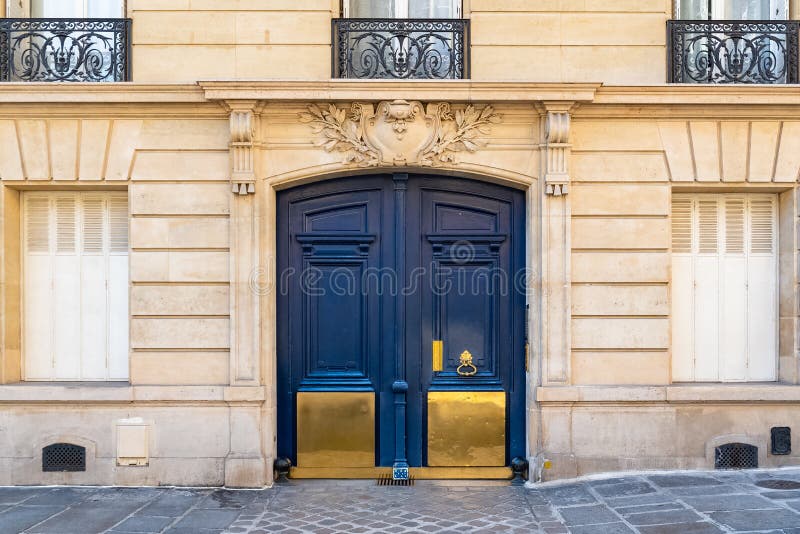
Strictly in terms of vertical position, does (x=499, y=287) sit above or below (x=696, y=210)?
below

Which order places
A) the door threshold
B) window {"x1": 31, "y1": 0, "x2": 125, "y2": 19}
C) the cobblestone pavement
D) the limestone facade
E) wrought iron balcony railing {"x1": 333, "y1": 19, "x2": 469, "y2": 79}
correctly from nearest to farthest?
the cobblestone pavement
the limestone facade
wrought iron balcony railing {"x1": 333, "y1": 19, "x2": 469, "y2": 79}
the door threshold
window {"x1": 31, "y1": 0, "x2": 125, "y2": 19}

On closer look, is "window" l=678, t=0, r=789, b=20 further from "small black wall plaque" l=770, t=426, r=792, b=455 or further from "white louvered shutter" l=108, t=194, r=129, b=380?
"white louvered shutter" l=108, t=194, r=129, b=380

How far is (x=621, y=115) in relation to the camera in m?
8.12

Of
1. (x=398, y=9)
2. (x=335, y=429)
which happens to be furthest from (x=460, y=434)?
(x=398, y=9)

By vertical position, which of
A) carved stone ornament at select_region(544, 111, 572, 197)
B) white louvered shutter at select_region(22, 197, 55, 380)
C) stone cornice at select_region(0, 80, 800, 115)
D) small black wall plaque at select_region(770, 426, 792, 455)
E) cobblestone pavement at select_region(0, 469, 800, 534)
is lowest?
cobblestone pavement at select_region(0, 469, 800, 534)

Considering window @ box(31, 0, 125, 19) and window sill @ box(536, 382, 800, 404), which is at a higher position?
window @ box(31, 0, 125, 19)

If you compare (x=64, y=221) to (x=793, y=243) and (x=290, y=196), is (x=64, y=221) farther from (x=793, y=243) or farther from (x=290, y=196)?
(x=793, y=243)

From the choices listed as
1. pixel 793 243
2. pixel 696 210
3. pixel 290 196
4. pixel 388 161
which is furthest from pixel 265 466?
pixel 793 243

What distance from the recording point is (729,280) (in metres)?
8.50

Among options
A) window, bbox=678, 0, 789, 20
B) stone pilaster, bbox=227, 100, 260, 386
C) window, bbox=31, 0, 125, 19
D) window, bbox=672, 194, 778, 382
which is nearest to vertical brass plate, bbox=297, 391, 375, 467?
stone pilaster, bbox=227, 100, 260, 386

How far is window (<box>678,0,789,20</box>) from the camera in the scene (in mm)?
8445

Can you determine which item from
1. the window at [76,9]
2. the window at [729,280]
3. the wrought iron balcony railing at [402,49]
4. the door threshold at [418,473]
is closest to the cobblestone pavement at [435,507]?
the door threshold at [418,473]

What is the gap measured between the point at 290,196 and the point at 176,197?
3.87ft

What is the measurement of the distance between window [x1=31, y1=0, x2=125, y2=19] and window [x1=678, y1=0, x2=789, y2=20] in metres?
6.14
